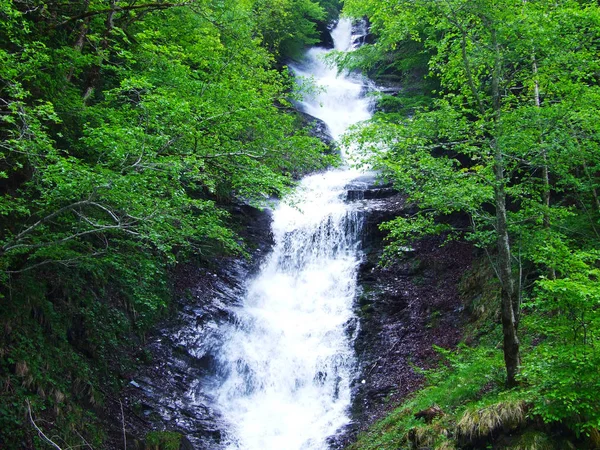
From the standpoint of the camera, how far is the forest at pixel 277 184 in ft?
18.2

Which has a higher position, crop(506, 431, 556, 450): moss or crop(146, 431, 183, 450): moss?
crop(506, 431, 556, 450): moss

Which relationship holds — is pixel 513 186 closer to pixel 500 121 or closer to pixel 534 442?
pixel 500 121

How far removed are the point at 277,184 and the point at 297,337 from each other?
681cm

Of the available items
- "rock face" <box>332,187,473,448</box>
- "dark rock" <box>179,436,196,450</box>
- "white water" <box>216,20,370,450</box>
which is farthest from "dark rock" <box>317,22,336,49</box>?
"dark rock" <box>179,436,196,450</box>

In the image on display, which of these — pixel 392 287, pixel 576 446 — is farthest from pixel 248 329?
pixel 576 446

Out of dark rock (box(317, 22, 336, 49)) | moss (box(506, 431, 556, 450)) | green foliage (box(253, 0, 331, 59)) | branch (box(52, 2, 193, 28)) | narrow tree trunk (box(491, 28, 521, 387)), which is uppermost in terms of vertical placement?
dark rock (box(317, 22, 336, 49))

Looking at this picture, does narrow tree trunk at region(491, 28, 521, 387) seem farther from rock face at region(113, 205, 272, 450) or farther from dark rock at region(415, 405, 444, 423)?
rock face at region(113, 205, 272, 450)

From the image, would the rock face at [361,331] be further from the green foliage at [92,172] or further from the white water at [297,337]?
the green foliage at [92,172]

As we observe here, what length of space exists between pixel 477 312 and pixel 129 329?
8.82 meters

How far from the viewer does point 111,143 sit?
5.83m

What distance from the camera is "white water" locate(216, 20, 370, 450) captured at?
10.8 metres

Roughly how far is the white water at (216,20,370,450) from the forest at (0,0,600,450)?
219 cm

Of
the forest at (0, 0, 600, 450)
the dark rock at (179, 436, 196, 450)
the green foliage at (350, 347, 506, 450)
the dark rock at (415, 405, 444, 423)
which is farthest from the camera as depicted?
the dark rock at (179, 436, 196, 450)

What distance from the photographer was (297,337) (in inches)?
518
